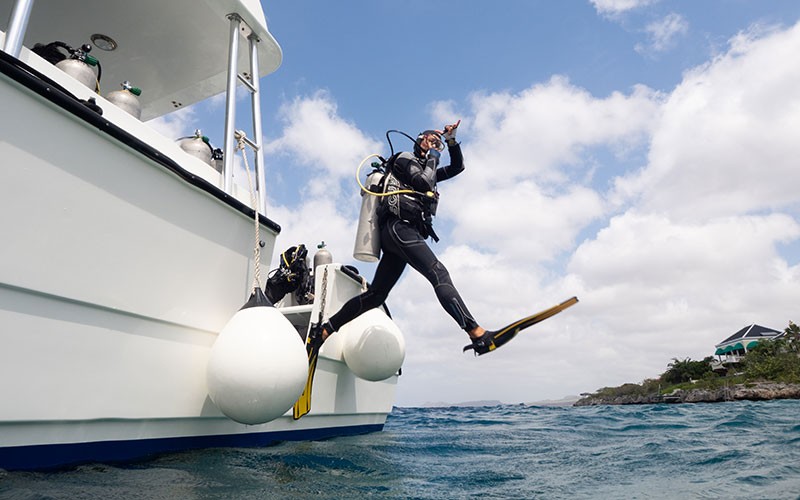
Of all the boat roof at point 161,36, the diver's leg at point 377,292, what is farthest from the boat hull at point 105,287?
the boat roof at point 161,36

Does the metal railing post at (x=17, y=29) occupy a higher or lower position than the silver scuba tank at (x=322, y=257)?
higher

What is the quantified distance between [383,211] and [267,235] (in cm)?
96

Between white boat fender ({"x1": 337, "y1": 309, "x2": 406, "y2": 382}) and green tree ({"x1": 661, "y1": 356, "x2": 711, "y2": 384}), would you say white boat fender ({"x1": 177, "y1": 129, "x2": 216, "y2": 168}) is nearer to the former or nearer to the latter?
white boat fender ({"x1": 337, "y1": 309, "x2": 406, "y2": 382})

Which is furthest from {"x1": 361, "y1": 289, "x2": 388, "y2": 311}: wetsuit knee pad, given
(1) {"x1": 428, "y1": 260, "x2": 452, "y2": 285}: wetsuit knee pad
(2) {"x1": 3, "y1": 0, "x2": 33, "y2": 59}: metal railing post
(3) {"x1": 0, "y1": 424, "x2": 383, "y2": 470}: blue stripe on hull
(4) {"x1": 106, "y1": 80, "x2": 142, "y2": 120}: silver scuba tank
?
(2) {"x1": 3, "y1": 0, "x2": 33, "y2": 59}: metal railing post

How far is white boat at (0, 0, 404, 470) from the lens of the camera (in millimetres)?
2133

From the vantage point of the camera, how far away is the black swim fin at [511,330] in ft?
10.9

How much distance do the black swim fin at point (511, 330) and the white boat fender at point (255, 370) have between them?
1274 mm

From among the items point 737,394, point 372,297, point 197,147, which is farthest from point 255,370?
point 737,394

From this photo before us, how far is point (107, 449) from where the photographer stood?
2.51 metres

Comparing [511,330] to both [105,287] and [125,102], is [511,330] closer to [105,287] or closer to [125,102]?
[105,287]

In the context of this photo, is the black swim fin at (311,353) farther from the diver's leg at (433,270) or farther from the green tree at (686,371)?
the green tree at (686,371)

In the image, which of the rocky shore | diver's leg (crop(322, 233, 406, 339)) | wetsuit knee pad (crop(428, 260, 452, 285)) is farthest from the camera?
the rocky shore

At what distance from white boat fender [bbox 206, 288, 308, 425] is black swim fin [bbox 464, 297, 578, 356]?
1274mm

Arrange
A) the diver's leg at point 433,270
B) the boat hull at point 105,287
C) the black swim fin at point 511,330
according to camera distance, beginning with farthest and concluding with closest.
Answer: the diver's leg at point 433,270 < the black swim fin at point 511,330 < the boat hull at point 105,287
